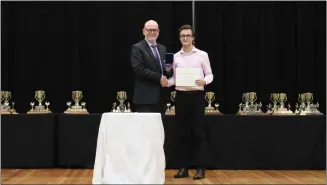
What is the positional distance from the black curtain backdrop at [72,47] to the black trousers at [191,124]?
2.09 metres

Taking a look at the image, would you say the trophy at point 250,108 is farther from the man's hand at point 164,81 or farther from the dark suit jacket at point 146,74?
the man's hand at point 164,81

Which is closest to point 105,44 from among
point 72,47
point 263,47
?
point 72,47

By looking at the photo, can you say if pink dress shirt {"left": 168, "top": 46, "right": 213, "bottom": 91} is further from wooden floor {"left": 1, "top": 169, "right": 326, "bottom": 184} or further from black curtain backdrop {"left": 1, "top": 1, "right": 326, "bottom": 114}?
black curtain backdrop {"left": 1, "top": 1, "right": 326, "bottom": 114}

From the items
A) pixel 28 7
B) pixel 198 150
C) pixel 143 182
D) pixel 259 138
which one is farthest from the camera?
pixel 28 7

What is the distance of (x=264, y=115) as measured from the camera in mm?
5734

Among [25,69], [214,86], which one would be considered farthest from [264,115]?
[25,69]

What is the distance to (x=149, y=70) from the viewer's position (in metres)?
4.74

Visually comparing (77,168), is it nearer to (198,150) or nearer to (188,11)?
(198,150)

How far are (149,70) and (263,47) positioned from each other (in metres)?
2.76

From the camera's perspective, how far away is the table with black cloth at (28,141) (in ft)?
18.7

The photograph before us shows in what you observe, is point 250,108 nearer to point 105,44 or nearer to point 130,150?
point 105,44

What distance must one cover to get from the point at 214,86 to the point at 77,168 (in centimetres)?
220

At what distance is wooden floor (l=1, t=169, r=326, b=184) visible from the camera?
15.5 ft

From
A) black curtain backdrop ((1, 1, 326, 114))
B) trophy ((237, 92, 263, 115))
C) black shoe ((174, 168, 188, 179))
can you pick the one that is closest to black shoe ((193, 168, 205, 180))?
black shoe ((174, 168, 188, 179))
